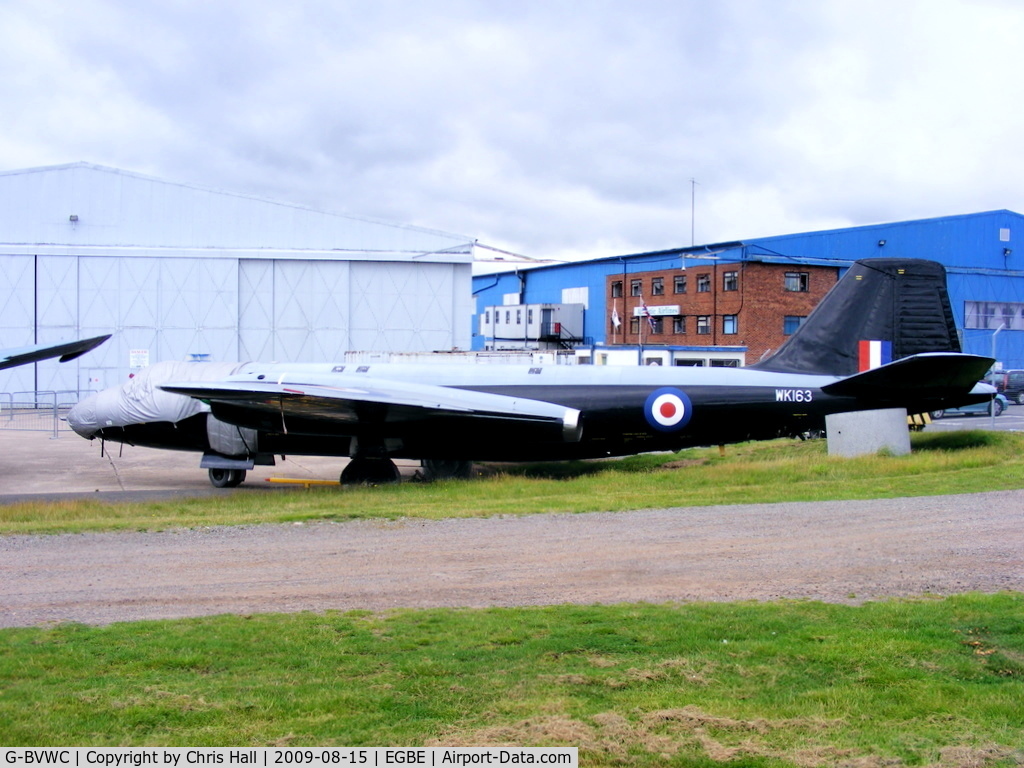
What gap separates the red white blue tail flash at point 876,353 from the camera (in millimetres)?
21078

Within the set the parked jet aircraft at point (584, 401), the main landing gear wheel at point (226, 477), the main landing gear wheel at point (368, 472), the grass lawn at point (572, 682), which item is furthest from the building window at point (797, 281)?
the grass lawn at point (572, 682)

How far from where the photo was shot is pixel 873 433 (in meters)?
20.3

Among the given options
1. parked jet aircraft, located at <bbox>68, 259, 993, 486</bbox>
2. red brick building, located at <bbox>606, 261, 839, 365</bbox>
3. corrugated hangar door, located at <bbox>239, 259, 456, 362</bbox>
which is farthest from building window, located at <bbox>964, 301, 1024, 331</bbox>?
parked jet aircraft, located at <bbox>68, 259, 993, 486</bbox>

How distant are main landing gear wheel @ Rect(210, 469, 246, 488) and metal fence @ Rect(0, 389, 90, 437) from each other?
1556cm

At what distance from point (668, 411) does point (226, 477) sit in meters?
10.5

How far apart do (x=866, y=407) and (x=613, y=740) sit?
1661 cm

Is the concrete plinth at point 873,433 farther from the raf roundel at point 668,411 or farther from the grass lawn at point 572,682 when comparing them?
the grass lawn at point 572,682

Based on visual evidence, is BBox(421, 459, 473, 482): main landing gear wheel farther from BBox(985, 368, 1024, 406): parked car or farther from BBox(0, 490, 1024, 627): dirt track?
BBox(985, 368, 1024, 406): parked car

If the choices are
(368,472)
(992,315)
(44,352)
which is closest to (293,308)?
(44,352)

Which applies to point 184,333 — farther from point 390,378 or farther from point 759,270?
point 759,270

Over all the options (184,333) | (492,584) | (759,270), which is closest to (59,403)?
(184,333)

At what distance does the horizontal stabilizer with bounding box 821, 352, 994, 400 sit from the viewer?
18938 millimetres

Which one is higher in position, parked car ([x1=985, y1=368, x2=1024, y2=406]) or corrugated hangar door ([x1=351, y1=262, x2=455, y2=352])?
corrugated hangar door ([x1=351, y1=262, x2=455, y2=352])

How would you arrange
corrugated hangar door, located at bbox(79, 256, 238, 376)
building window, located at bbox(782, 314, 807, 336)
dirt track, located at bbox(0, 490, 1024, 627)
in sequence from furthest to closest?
building window, located at bbox(782, 314, 807, 336)
corrugated hangar door, located at bbox(79, 256, 238, 376)
dirt track, located at bbox(0, 490, 1024, 627)
